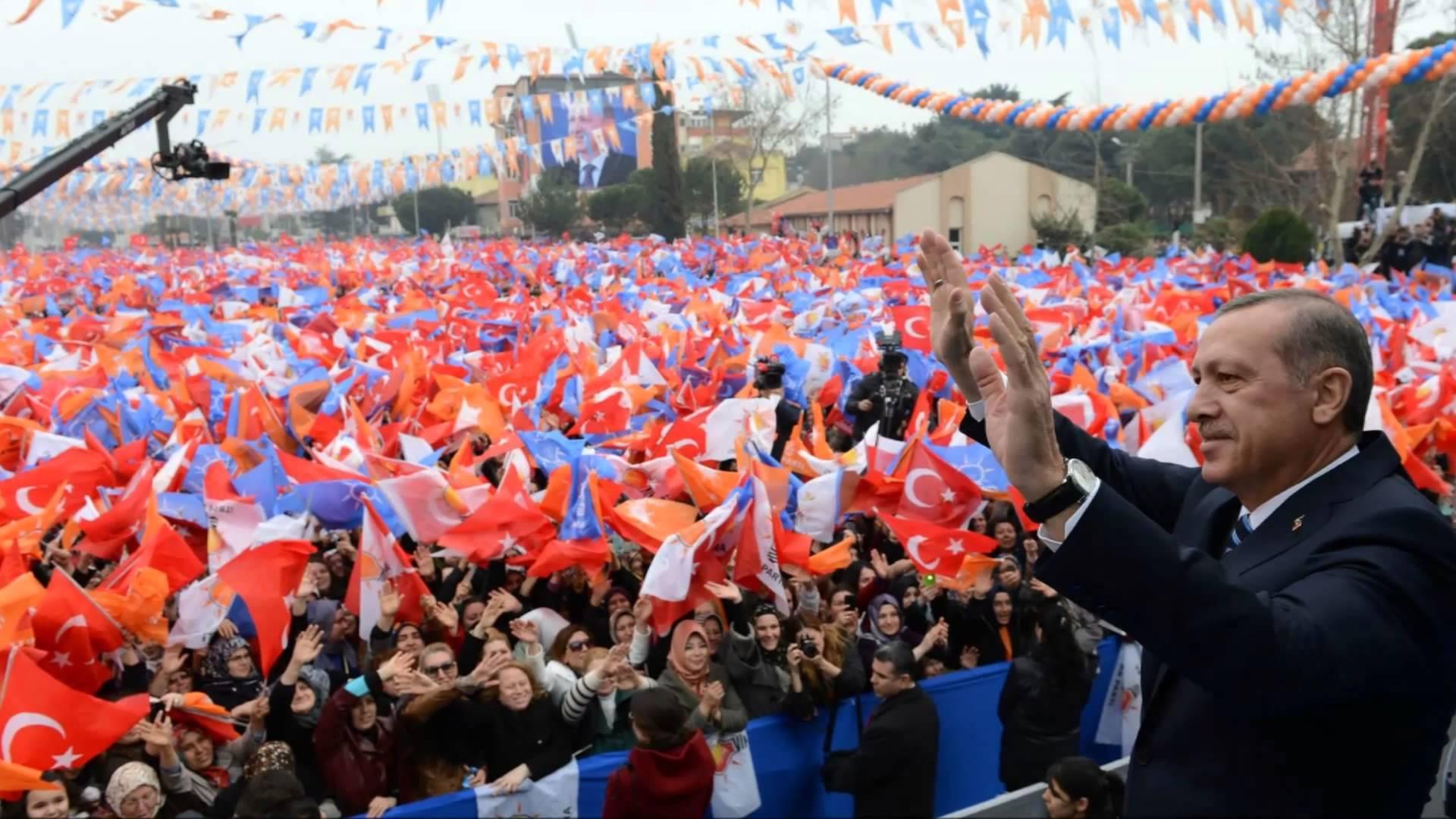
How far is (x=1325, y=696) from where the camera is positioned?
1.34m

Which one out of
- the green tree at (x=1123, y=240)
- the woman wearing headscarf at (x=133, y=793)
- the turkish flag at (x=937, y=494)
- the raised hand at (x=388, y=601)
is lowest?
the green tree at (x=1123, y=240)

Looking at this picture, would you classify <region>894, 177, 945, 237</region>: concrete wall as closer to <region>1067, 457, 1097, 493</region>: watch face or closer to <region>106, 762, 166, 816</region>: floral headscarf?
<region>106, 762, 166, 816</region>: floral headscarf

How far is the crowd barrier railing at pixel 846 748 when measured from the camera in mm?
4832

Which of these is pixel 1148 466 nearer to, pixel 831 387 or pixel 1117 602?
pixel 1117 602

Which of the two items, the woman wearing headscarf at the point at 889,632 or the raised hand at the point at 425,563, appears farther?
the raised hand at the point at 425,563

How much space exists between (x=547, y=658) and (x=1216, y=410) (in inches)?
168

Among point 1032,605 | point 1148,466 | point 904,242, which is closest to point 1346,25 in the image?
point 904,242

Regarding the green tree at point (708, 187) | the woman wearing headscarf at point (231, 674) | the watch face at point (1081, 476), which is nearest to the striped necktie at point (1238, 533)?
A: the watch face at point (1081, 476)

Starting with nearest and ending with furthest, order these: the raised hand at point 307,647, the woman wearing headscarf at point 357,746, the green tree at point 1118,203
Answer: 1. the woman wearing headscarf at point 357,746
2. the raised hand at point 307,647
3. the green tree at point 1118,203

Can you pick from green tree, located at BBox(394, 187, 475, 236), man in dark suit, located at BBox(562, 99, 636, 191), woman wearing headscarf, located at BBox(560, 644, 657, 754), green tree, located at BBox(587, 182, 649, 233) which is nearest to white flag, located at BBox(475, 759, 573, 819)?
woman wearing headscarf, located at BBox(560, 644, 657, 754)

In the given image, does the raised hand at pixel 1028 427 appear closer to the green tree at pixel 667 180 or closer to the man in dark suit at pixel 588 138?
the man in dark suit at pixel 588 138

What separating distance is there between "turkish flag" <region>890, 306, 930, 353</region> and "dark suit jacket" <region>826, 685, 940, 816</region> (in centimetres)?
639

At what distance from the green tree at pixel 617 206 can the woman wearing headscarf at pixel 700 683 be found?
45.2 m

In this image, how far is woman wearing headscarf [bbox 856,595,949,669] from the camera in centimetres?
558
